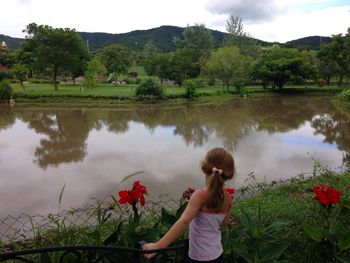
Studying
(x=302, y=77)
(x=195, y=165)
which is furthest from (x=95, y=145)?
(x=302, y=77)

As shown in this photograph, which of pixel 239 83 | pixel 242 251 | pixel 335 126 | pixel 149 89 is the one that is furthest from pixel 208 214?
pixel 239 83

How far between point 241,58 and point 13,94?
20954 millimetres

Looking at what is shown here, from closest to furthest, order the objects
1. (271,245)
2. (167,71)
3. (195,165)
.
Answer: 1. (271,245)
2. (195,165)
3. (167,71)

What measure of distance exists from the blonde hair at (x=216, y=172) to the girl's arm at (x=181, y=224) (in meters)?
0.06

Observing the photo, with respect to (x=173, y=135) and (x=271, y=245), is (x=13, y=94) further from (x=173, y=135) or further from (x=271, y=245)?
(x=271, y=245)

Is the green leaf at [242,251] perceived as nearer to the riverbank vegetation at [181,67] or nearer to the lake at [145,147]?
the lake at [145,147]

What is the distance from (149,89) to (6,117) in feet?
33.0

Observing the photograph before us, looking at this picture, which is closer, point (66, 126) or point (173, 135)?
point (173, 135)

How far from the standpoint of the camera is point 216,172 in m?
2.00

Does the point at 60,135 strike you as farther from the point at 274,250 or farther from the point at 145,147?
the point at 274,250

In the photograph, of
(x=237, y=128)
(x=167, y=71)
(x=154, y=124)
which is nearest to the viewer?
(x=237, y=128)

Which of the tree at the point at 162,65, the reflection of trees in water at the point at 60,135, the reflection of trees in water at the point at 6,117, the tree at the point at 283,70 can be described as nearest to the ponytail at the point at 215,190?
the reflection of trees in water at the point at 60,135

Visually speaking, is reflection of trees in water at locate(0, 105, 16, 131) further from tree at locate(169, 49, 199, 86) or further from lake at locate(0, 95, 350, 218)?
tree at locate(169, 49, 199, 86)

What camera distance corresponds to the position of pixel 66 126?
17344mm
